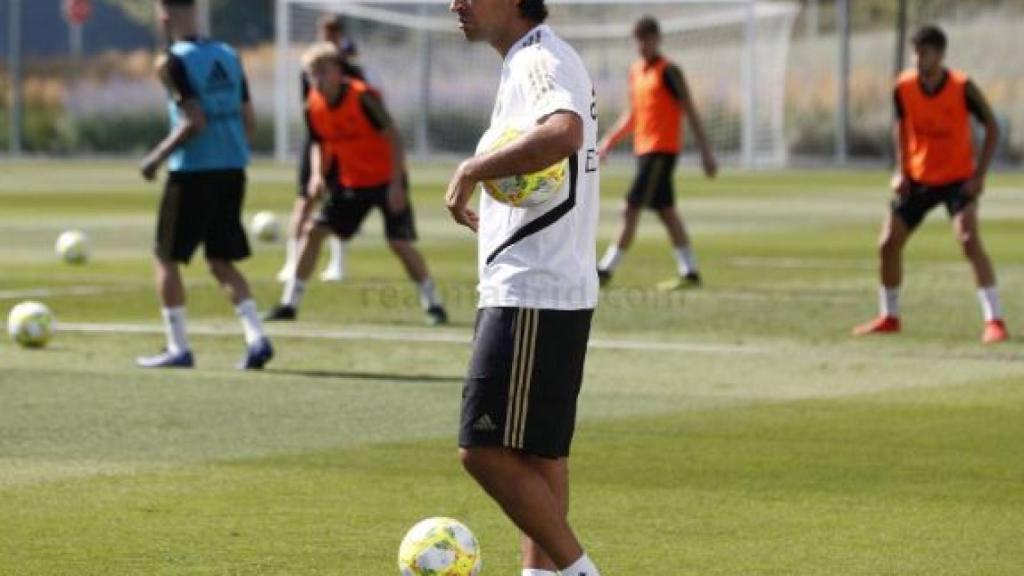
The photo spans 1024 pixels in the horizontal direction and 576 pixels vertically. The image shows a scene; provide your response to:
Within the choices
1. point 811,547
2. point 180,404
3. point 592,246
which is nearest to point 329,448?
point 180,404

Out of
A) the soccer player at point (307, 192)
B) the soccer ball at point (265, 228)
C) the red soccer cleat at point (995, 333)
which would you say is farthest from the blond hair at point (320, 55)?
the soccer ball at point (265, 228)

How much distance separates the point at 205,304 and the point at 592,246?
489 inches

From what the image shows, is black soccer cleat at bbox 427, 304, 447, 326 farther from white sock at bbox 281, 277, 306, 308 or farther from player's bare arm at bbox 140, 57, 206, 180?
player's bare arm at bbox 140, 57, 206, 180

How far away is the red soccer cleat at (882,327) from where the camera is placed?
1753cm

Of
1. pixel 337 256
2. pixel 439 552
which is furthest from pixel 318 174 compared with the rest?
pixel 439 552

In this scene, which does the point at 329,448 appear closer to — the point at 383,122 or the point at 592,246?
the point at 592,246

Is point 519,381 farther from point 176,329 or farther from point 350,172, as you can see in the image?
point 350,172

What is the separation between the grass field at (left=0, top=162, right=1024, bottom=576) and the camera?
909 cm

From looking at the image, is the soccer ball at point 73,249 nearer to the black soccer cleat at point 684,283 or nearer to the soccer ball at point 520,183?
the black soccer cleat at point 684,283

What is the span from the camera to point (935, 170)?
1741 cm

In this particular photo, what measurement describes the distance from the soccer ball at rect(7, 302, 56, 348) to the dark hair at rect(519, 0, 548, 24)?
9037mm

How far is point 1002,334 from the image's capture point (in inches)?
670

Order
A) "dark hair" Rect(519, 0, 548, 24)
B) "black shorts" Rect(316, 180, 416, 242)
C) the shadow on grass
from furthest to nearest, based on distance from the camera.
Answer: "black shorts" Rect(316, 180, 416, 242), the shadow on grass, "dark hair" Rect(519, 0, 548, 24)

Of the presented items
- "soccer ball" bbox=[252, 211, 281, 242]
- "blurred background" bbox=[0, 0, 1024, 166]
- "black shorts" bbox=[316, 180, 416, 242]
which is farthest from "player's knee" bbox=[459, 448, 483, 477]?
"blurred background" bbox=[0, 0, 1024, 166]
